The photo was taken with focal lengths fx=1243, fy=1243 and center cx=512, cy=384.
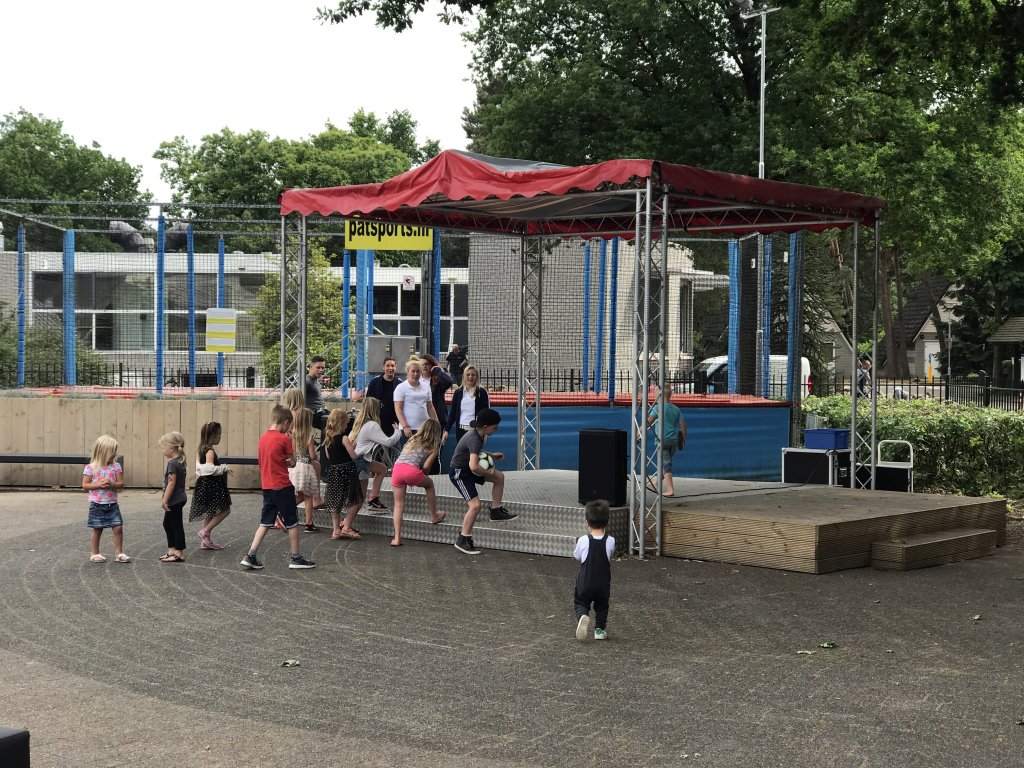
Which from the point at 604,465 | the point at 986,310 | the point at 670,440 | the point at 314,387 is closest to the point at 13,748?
the point at 604,465

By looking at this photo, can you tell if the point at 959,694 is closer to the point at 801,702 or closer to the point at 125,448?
the point at 801,702

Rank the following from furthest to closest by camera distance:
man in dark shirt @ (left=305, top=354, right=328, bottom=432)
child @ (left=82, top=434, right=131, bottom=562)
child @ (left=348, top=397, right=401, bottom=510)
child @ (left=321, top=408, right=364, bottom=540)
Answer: man in dark shirt @ (left=305, top=354, right=328, bottom=432) → child @ (left=348, top=397, right=401, bottom=510) → child @ (left=321, top=408, right=364, bottom=540) → child @ (left=82, top=434, right=131, bottom=562)

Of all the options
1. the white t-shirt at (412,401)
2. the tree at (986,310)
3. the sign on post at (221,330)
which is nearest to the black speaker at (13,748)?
the white t-shirt at (412,401)

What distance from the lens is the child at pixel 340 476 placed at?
491 inches

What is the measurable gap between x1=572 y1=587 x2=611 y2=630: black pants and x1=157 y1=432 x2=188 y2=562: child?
4479 mm

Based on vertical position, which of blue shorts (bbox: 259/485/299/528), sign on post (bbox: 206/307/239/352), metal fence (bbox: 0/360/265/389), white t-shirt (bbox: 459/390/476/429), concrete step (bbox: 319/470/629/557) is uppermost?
sign on post (bbox: 206/307/239/352)

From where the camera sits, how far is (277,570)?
36.2 ft

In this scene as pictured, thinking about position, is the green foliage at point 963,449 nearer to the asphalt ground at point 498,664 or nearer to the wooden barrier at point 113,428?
the asphalt ground at point 498,664

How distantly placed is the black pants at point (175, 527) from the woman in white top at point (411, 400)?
300cm

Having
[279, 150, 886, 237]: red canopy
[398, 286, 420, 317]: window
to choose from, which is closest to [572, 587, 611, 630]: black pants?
[279, 150, 886, 237]: red canopy

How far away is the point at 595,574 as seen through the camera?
326 inches

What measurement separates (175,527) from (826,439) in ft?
26.6

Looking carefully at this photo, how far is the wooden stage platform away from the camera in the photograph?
1118cm

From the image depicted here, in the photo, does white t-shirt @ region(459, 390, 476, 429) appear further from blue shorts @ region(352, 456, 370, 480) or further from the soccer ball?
the soccer ball
